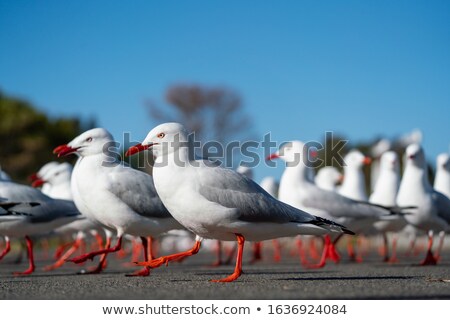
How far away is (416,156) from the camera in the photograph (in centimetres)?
1266

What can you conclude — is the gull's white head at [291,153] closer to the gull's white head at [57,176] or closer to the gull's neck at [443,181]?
the gull's neck at [443,181]

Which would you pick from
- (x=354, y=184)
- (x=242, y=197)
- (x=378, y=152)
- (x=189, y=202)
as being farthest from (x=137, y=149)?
(x=378, y=152)

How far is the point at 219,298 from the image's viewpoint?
17.6 feet

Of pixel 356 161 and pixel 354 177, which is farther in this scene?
pixel 356 161

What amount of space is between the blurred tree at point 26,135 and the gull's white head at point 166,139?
2683 cm

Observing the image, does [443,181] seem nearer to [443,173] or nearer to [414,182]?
[443,173]

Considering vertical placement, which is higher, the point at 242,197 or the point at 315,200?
the point at 242,197

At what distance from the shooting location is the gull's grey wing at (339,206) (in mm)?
11430

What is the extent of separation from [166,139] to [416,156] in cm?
658

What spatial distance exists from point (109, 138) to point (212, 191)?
313cm

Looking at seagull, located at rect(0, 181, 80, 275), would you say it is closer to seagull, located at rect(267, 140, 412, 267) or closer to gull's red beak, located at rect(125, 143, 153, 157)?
gull's red beak, located at rect(125, 143, 153, 157)

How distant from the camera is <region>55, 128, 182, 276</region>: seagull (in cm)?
902

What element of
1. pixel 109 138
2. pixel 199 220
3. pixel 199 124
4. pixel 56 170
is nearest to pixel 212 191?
pixel 199 220

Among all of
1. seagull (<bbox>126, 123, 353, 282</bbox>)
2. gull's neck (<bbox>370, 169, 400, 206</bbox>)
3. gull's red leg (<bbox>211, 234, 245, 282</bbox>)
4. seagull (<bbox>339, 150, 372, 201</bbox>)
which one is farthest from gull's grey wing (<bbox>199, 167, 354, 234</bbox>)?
seagull (<bbox>339, 150, 372, 201</bbox>)
